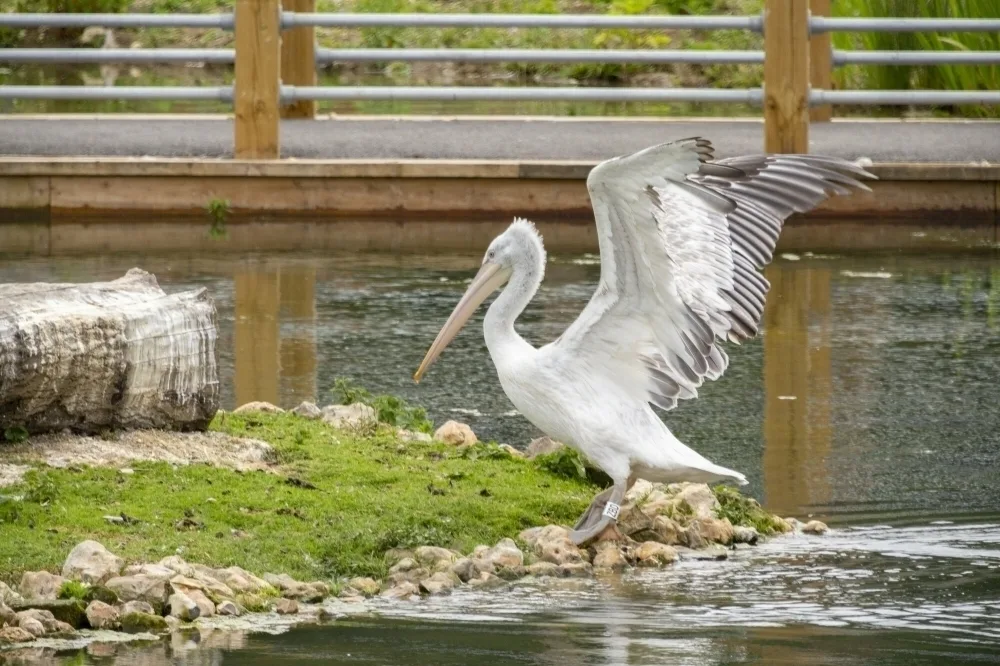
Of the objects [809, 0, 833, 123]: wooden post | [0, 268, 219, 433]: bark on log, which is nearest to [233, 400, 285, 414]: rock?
[0, 268, 219, 433]: bark on log

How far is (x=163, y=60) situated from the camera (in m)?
13.1

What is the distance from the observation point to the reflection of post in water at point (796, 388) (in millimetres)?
7070

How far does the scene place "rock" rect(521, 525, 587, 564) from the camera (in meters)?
5.99

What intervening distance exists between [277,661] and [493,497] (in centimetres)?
176

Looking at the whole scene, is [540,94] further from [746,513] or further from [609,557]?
[609,557]

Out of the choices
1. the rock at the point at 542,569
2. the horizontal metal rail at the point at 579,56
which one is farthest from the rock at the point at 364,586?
Answer: the horizontal metal rail at the point at 579,56

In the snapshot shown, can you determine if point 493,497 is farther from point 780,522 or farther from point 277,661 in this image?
point 277,661

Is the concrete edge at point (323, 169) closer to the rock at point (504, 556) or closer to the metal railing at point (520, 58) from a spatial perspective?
the metal railing at point (520, 58)

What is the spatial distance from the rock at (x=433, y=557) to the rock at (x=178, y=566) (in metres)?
0.73

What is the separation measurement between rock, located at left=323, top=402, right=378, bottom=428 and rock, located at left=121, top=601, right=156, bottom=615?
2354 millimetres

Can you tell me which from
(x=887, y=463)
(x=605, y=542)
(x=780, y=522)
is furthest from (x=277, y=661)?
Answer: (x=887, y=463)

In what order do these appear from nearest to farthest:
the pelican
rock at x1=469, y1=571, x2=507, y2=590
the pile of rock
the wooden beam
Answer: the pile of rock
rock at x1=469, y1=571, x2=507, y2=590
the pelican
the wooden beam

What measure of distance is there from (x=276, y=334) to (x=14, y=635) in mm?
4918

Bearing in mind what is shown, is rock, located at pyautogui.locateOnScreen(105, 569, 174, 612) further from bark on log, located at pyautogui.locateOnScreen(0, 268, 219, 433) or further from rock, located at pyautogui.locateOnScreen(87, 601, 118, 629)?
bark on log, located at pyautogui.locateOnScreen(0, 268, 219, 433)
